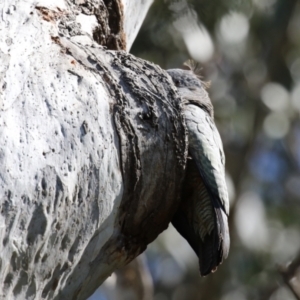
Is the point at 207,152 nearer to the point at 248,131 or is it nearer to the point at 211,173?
the point at 211,173

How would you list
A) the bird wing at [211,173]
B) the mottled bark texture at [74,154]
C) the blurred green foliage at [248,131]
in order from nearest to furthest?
the mottled bark texture at [74,154]
the bird wing at [211,173]
the blurred green foliage at [248,131]

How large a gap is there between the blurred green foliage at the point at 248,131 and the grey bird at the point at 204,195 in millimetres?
3379

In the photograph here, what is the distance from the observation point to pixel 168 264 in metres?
6.77

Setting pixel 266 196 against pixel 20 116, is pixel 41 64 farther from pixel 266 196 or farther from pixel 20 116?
pixel 266 196

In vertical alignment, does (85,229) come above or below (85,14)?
below

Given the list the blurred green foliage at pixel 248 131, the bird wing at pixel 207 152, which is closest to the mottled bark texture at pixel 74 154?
the bird wing at pixel 207 152

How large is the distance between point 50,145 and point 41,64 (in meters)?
0.24

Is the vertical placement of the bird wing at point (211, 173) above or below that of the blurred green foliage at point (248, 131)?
above

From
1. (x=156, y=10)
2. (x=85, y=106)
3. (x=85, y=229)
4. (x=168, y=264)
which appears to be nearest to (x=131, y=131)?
(x=85, y=106)

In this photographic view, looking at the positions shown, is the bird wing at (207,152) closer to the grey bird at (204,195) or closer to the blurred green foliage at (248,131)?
the grey bird at (204,195)

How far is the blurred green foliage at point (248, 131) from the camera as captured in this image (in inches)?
226

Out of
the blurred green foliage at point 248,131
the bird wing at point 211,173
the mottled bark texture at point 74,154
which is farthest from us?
the blurred green foliage at point 248,131

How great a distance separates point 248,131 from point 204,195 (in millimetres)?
4569

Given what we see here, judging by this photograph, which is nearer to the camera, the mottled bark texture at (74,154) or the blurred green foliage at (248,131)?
the mottled bark texture at (74,154)
